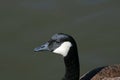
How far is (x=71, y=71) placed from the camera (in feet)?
27.1

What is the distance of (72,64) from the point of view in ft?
26.6

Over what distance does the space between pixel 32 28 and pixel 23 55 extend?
853 mm

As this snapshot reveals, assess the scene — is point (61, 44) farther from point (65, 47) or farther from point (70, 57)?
point (70, 57)

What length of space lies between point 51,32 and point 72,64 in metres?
2.48

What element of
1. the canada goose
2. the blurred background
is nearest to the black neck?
the canada goose

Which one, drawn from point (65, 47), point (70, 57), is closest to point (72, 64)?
point (70, 57)

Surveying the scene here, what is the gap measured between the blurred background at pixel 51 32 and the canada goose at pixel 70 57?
1194 mm

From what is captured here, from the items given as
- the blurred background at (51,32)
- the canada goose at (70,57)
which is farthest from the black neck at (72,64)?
the blurred background at (51,32)

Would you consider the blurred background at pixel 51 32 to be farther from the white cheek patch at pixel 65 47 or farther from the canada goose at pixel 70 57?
the white cheek patch at pixel 65 47

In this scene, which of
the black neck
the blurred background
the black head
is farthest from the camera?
the blurred background

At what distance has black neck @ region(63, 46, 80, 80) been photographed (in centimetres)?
793

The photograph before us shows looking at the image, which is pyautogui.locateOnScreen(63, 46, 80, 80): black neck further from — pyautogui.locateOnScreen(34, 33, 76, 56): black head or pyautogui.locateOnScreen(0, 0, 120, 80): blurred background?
pyautogui.locateOnScreen(0, 0, 120, 80): blurred background

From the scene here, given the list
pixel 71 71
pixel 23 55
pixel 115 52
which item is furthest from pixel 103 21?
pixel 71 71

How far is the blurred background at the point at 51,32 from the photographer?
9.78 m
